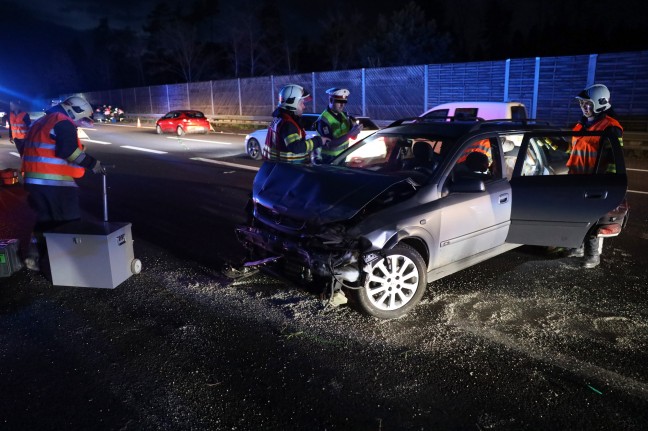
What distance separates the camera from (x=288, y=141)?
574 cm

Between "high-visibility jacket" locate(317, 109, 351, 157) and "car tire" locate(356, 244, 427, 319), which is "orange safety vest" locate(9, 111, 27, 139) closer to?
"high-visibility jacket" locate(317, 109, 351, 157)

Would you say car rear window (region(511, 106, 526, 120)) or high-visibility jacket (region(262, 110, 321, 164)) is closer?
high-visibility jacket (region(262, 110, 321, 164))

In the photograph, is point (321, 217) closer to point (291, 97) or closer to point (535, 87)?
point (291, 97)

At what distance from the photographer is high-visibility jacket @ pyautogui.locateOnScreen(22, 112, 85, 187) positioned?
5012 millimetres

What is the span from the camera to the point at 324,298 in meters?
3.94

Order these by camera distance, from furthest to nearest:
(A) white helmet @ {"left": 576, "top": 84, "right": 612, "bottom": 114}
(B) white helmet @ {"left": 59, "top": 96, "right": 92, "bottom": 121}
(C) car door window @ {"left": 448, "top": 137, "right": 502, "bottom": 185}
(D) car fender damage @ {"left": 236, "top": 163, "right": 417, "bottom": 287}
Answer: (A) white helmet @ {"left": 576, "top": 84, "right": 612, "bottom": 114}
(B) white helmet @ {"left": 59, "top": 96, "right": 92, "bottom": 121}
(C) car door window @ {"left": 448, "top": 137, "right": 502, "bottom": 185}
(D) car fender damage @ {"left": 236, "top": 163, "right": 417, "bottom": 287}

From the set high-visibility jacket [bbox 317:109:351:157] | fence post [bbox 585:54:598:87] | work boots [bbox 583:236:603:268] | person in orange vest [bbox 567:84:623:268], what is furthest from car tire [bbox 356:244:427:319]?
fence post [bbox 585:54:598:87]

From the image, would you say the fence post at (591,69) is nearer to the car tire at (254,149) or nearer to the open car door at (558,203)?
the car tire at (254,149)

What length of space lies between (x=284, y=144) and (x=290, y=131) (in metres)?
0.18

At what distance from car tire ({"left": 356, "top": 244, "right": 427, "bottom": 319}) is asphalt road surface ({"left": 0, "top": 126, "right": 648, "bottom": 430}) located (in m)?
0.13

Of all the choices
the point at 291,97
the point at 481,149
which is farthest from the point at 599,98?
the point at 291,97

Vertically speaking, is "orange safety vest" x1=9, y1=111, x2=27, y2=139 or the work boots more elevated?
"orange safety vest" x1=9, y1=111, x2=27, y2=139

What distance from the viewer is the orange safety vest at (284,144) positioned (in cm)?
576

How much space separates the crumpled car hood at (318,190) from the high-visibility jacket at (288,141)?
871 millimetres
